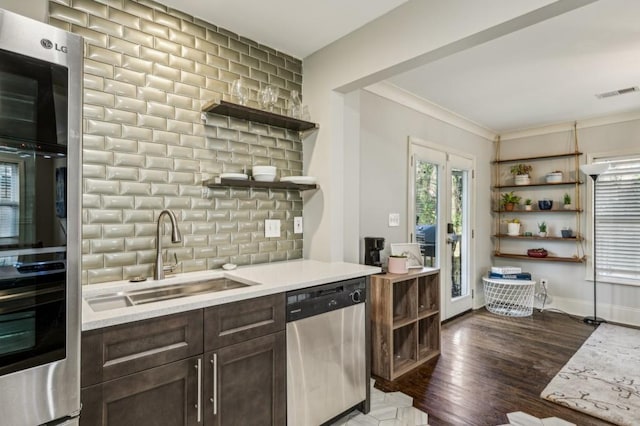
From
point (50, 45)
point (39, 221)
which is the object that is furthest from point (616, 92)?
point (39, 221)

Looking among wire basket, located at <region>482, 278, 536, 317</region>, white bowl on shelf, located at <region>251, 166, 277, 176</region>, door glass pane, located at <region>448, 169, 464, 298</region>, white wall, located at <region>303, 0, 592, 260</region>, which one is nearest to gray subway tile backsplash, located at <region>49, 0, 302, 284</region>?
white bowl on shelf, located at <region>251, 166, 277, 176</region>

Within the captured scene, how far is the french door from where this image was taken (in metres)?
3.67

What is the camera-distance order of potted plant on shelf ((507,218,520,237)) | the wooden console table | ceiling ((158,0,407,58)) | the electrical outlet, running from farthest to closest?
potted plant on shelf ((507,218,520,237)), the wooden console table, the electrical outlet, ceiling ((158,0,407,58))

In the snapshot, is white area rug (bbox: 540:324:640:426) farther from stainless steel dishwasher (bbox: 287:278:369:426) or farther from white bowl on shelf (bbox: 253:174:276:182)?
white bowl on shelf (bbox: 253:174:276:182)

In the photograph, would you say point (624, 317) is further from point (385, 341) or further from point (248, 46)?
point (248, 46)

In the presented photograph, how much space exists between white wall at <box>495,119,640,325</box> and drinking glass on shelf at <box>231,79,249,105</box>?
4.35 m

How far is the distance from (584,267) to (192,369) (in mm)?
5071

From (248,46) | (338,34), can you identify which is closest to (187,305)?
(248,46)

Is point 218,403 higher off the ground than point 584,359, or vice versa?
point 218,403

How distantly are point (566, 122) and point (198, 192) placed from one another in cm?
485

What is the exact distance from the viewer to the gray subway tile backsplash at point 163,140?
1778 mm

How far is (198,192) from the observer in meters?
2.14

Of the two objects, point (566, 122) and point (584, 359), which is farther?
point (566, 122)

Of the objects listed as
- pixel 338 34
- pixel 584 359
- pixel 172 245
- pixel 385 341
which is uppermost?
pixel 338 34
